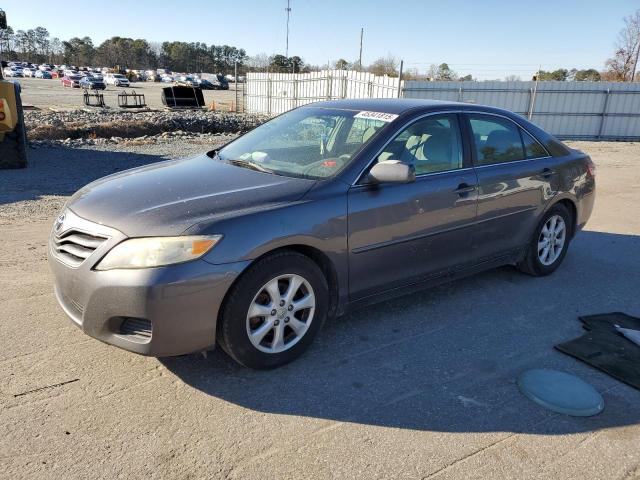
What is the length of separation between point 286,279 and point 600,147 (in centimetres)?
1921

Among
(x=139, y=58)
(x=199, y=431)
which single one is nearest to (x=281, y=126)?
(x=199, y=431)

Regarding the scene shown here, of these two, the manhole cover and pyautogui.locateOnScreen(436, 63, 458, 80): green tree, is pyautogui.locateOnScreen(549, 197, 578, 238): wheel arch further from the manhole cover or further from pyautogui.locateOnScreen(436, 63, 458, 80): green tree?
pyautogui.locateOnScreen(436, 63, 458, 80): green tree

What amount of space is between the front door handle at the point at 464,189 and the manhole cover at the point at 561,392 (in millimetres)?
1460

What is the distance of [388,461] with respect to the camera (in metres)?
2.62

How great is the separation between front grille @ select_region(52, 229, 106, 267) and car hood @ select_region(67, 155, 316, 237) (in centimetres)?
11

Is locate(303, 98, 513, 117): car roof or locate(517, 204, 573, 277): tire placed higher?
locate(303, 98, 513, 117): car roof

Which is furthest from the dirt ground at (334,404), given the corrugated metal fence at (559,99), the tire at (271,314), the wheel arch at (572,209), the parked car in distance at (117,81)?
the parked car in distance at (117,81)

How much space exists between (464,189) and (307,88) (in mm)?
21811

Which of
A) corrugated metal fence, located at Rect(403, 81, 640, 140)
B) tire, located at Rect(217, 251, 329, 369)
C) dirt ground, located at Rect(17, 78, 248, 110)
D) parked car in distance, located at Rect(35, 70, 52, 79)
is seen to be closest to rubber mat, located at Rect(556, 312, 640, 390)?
tire, located at Rect(217, 251, 329, 369)

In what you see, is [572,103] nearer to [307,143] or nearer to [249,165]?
[307,143]

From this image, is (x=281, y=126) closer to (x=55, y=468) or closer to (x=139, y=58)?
(x=55, y=468)

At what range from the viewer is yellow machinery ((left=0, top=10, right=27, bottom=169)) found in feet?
30.9

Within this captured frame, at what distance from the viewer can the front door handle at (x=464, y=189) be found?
423 centimetres

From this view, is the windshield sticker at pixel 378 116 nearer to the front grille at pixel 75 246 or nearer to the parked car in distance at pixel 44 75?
the front grille at pixel 75 246
